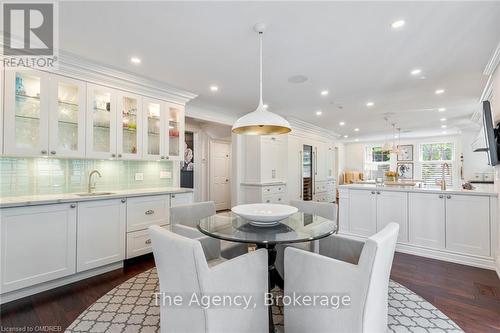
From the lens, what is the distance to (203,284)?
1.20 m

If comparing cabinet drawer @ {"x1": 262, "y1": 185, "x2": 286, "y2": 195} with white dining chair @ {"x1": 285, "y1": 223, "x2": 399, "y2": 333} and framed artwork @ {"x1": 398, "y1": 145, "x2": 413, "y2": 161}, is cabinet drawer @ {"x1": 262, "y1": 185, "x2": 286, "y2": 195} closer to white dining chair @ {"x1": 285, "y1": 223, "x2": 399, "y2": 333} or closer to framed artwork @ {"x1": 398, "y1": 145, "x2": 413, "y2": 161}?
white dining chair @ {"x1": 285, "y1": 223, "x2": 399, "y2": 333}

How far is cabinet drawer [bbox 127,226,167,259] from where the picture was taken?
2.89m

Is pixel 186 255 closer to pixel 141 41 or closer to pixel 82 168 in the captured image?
pixel 141 41

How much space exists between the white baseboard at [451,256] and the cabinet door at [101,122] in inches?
169

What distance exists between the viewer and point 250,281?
57.1 inches

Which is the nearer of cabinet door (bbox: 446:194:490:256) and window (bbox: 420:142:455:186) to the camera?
cabinet door (bbox: 446:194:490:256)

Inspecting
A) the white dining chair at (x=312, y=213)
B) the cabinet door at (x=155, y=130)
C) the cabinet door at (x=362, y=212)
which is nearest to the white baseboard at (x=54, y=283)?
the cabinet door at (x=155, y=130)

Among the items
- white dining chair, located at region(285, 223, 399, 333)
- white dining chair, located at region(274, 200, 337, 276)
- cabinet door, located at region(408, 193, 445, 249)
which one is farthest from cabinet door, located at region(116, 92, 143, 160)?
cabinet door, located at region(408, 193, 445, 249)

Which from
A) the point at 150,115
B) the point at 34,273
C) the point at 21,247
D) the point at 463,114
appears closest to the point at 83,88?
the point at 150,115

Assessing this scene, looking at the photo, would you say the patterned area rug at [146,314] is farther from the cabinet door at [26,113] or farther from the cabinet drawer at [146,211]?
the cabinet door at [26,113]

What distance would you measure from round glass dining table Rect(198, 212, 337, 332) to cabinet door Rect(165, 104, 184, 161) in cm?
187

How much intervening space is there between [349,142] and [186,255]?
10.7m

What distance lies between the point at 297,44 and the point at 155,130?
2286 mm

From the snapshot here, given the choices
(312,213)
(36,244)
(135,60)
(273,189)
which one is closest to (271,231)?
(312,213)
